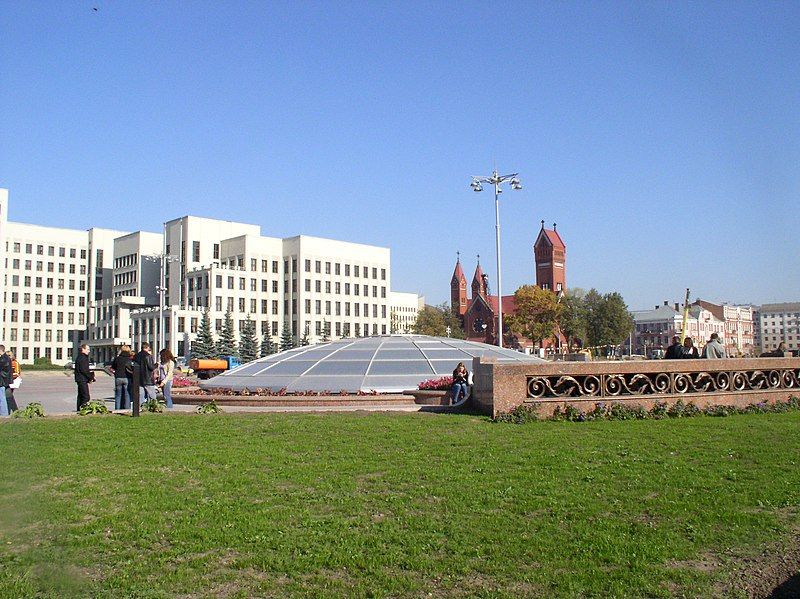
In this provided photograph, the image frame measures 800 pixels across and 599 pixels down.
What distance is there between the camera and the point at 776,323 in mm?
168750

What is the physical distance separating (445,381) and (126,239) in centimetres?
7747

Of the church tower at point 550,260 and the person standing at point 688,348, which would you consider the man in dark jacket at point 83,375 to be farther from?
the church tower at point 550,260

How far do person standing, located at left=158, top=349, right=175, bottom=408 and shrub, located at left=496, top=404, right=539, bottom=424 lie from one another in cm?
855

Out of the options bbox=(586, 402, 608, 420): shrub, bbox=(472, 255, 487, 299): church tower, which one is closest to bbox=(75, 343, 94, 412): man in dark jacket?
bbox=(586, 402, 608, 420): shrub

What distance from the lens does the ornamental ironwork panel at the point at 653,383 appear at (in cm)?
1454

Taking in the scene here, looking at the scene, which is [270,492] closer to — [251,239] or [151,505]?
[151,505]

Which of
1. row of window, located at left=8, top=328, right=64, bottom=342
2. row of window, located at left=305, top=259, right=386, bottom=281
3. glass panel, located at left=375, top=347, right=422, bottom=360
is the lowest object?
glass panel, located at left=375, top=347, right=422, bottom=360

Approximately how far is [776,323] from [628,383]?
6862 inches

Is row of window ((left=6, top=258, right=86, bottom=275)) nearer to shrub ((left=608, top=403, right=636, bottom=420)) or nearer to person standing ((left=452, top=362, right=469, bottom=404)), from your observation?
person standing ((left=452, top=362, right=469, bottom=404))

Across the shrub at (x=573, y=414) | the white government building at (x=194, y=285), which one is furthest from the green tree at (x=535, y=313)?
the shrub at (x=573, y=414)

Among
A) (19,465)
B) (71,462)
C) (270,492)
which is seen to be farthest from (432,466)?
(19,465)

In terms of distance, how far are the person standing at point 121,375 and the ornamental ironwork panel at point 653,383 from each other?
30.2ft

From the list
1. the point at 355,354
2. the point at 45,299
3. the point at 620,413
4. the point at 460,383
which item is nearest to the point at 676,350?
the point at 620,413

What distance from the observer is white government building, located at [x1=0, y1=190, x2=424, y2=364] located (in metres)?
78.2
